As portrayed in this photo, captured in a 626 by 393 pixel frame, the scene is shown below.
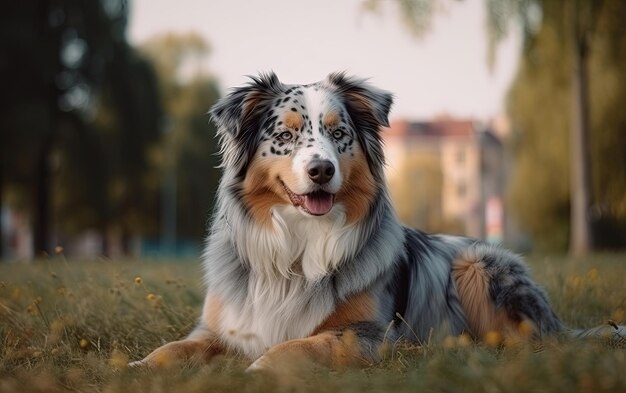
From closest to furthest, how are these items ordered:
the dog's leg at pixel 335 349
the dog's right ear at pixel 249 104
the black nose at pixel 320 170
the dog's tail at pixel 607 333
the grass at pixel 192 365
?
1. the grass at pixel 192 365
2. the dog's leg at pixel 335 349
3. the dog's tail at pixel 607 333
4. the black nose at pixel 320 170
5. the dog's right ear at pixel 249 104

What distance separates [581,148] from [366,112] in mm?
14239

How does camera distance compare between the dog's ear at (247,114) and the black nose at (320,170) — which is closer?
the black nose at (320,170)

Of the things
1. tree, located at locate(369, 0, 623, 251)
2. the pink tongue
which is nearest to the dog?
the pink tongue

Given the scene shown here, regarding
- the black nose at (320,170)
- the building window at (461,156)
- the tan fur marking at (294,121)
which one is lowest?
the building window at (461,156)

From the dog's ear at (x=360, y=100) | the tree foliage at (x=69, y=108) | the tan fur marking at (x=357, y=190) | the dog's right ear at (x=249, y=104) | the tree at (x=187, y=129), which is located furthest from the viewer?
the tree at (x=187, y=129)

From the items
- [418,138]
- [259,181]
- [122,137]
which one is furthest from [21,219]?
[418,138]

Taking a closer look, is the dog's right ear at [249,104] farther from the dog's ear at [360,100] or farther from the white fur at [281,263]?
the white fur at [281,263]

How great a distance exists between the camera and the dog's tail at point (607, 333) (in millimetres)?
4707

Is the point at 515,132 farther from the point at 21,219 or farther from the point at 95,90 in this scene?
the point at 21,219

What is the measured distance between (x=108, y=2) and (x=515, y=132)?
13543mm

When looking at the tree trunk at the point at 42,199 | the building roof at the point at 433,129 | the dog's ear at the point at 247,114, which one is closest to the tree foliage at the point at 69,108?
the tree trunk at the point at 42,199

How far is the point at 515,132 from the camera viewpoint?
2588cm

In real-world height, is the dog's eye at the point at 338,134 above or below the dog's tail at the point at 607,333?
above

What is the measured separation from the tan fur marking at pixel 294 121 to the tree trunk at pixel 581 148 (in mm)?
14324
